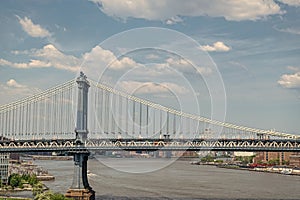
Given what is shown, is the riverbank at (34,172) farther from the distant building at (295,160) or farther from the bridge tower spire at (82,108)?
the distant building at (295,160)

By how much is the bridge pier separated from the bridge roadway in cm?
57

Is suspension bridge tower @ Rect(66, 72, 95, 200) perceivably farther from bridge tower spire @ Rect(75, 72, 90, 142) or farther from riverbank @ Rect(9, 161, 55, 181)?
riverbank @ Rect(9, 161, 55, 181)

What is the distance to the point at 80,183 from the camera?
2739cm

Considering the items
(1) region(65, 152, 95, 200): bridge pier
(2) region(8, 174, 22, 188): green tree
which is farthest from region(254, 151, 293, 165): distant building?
(1) region(65, 152, 95, 200): bridge pier

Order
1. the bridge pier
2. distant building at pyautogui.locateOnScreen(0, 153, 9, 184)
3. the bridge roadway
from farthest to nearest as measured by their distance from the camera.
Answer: distant building at pyautogui.locateOnScreen(0, 153, 9, 184) < the bridge roadway < the bridge pier

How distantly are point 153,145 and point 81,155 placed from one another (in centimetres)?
388

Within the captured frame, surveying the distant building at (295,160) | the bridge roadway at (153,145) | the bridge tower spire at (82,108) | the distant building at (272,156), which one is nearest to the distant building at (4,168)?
the bridge roadway at (153,145)

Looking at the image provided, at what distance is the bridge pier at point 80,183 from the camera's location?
27.0m

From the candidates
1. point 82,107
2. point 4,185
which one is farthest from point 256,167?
point 82,107

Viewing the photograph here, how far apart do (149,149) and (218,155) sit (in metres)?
91.9

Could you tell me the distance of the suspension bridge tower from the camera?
27.2 m

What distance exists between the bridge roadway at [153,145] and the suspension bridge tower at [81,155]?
443 mm

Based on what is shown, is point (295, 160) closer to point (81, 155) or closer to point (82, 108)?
point (82, 108)

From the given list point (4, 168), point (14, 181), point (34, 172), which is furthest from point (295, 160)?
point (14, 181)
